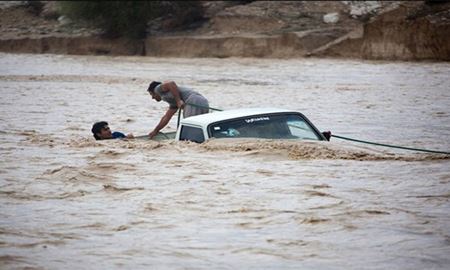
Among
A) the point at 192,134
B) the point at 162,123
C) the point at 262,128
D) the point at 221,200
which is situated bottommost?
the point at 221,200

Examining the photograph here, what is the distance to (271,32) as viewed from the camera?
38.3 metres

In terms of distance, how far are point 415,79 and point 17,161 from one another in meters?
17.3

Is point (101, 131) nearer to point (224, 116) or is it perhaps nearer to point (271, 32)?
point (224, 116)

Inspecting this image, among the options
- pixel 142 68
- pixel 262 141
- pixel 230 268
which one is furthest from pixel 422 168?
pixel 142 68

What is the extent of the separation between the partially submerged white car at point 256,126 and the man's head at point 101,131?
119 inches

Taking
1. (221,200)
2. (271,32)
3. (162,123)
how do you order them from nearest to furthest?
(221,200)
(162,123)
(271,32)

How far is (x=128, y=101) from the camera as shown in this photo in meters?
23.6

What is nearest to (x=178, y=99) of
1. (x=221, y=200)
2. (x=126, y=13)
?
(x=221, y=200)

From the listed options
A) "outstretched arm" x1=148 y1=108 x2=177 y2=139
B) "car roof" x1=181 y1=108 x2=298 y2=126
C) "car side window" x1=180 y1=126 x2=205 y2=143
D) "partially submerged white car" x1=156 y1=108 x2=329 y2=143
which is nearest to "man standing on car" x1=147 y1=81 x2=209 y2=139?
"outstretched arm" x1=148 y1=108 x2=177 y2=139

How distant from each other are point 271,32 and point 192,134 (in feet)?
88.9

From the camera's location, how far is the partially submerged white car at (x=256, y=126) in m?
11.2

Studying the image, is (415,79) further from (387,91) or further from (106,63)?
(106,63)

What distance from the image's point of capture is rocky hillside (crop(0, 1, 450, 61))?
108ft

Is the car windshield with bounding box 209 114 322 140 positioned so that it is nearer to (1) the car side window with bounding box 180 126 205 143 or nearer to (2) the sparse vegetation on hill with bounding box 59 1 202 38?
(1) the car side window with bounding box 180 126 205 143
